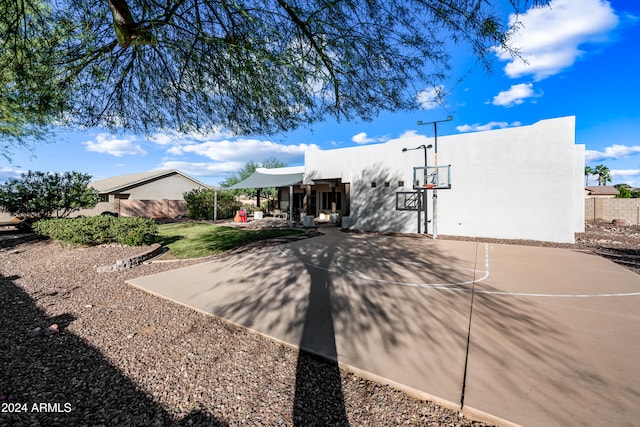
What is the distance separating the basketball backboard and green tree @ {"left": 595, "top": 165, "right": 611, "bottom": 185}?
63.4 m

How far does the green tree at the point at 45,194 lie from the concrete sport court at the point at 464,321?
8.61m

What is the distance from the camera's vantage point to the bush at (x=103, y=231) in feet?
27.8

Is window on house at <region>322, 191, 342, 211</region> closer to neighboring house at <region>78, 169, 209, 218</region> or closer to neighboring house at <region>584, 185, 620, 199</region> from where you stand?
neighboring house at <region>78, 169, 209, 218</region>

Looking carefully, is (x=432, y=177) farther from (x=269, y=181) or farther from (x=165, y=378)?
(x=165, y=378)

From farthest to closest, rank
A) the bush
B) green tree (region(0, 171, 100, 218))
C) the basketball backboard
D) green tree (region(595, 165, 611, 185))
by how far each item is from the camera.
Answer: green tree (region(595, 165, 611, 185)), the basketball backboard, green tree (region(0, 171, 100, 218)), the bush

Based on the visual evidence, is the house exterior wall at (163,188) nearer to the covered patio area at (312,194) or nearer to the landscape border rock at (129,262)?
the covered patio area at (312,194)

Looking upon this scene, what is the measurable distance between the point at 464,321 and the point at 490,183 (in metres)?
10.4

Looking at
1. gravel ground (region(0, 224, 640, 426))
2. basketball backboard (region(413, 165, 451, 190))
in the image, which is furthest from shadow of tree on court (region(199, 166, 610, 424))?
basketball backboard (region(413, 165, 451, 190))

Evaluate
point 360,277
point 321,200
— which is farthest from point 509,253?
point 321,200

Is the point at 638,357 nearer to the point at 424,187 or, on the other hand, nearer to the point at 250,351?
the point at 250,351

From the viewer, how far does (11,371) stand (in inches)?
109

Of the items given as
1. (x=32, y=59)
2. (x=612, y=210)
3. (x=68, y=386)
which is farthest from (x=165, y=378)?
(x=612, y=210)

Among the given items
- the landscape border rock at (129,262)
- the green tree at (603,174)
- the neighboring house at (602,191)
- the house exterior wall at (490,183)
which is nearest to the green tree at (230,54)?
the landscape border rock at (129,262)

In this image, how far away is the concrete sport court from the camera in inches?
96.4
